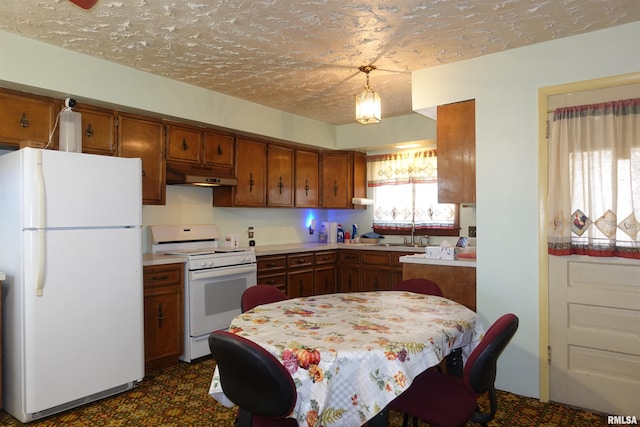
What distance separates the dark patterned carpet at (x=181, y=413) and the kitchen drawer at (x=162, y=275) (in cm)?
78

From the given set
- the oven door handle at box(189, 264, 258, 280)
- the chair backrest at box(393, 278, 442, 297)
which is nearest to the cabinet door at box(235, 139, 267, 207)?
the oven door handle at box(189, 264, 258, 280)

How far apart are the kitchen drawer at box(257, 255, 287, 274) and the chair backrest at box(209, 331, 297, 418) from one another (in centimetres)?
280

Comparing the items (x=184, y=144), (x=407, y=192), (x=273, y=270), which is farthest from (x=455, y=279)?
(x=184, y=144)

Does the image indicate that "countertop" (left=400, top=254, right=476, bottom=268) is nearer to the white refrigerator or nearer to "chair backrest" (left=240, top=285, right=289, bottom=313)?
"chair backrest" (left=240, top=285, right=289, bottom=313)

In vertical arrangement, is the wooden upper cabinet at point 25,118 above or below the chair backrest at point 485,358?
above

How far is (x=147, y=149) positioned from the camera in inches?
147

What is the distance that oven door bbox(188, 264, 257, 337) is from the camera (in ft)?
12.3

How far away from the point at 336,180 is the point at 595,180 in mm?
3294

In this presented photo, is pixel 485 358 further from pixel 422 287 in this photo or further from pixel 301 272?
pixel 301 272

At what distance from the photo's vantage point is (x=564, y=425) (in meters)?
2.60

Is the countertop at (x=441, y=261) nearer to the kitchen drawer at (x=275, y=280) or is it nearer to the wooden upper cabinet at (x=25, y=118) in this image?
the kitchen drawer at (x=275, y=280)

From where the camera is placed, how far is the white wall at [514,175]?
2.96 meters

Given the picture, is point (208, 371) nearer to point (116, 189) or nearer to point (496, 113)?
point (116, 189)

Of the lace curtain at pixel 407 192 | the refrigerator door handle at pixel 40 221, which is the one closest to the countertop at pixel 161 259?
the refrigerator door handle at pixel 40 221
